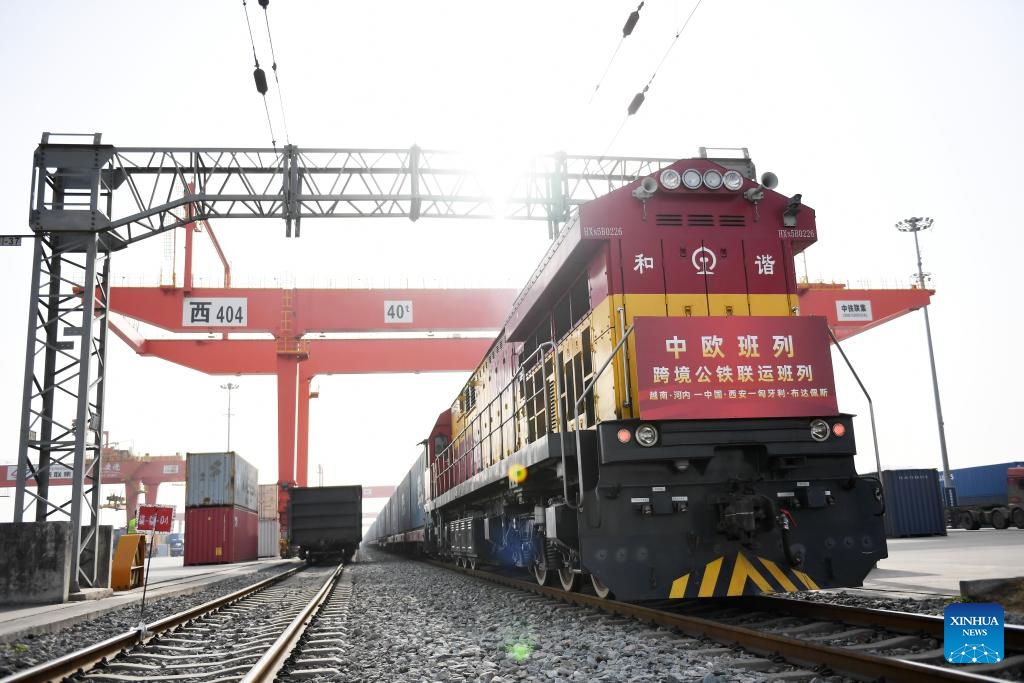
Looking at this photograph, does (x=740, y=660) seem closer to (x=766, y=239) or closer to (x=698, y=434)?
(x=698, y=434)

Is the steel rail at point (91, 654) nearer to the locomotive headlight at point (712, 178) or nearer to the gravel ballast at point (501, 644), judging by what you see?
the gravel ballast at point (501, 644)

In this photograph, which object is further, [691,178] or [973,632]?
[691,178]

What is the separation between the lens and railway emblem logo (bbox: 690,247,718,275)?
6.43 meters

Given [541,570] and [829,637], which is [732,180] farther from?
[541,570]

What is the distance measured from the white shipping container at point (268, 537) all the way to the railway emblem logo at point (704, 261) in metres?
29.4

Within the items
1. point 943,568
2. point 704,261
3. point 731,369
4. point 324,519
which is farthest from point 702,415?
point 324,519

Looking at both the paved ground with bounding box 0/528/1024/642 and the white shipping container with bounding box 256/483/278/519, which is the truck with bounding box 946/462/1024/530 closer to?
the paved ground with bounding box 0/528/1024/642

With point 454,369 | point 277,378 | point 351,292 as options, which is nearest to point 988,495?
point 454,369

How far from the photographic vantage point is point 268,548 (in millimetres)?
34094

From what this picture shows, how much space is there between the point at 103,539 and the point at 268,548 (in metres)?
23.6

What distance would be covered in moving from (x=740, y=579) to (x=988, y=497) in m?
22.0

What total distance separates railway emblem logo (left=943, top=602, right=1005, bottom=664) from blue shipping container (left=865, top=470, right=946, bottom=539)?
1722cm

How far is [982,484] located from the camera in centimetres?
2408

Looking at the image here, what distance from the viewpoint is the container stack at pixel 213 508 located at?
78.1 ft
